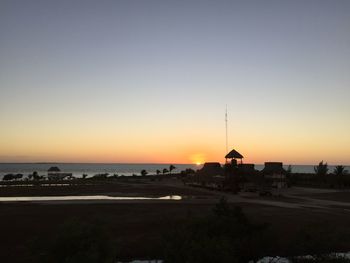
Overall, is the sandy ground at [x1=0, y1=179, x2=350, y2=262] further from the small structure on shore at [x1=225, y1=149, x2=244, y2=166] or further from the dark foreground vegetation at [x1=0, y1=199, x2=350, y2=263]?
the small structure on shore at [x1=225, y1=149, x2=244, y2=166]

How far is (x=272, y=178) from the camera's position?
8638 centimetres

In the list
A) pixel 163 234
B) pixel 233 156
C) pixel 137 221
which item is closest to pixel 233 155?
pixel 233 156

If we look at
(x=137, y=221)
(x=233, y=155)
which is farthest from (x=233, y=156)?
(x=137, y=221)

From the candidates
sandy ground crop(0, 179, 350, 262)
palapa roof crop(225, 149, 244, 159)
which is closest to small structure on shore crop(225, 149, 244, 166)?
palapa roof crop(225, 149, 244, 159)

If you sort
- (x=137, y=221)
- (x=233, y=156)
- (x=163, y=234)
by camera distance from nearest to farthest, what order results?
(x=163, y=234) < (x=137, y=221) < (x=233, y=156)

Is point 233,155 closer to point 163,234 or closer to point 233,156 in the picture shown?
point 233,156

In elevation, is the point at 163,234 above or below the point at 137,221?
above

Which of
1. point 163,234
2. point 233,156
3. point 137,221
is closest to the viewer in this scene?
point 163,234

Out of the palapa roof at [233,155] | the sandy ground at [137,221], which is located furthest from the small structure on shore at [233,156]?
the sandy ground at [137,221]

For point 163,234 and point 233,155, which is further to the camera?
point 233,155

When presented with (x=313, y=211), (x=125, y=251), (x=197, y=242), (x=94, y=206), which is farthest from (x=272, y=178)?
(x=197, y=242)

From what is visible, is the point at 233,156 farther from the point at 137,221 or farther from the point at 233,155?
the point at 137,221

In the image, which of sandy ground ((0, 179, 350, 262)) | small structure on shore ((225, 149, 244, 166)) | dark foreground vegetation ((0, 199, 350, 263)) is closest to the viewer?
dark foreground vegetation ((0, 199, 350, 263))

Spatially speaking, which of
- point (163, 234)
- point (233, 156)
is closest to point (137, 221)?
point (163, 234)
